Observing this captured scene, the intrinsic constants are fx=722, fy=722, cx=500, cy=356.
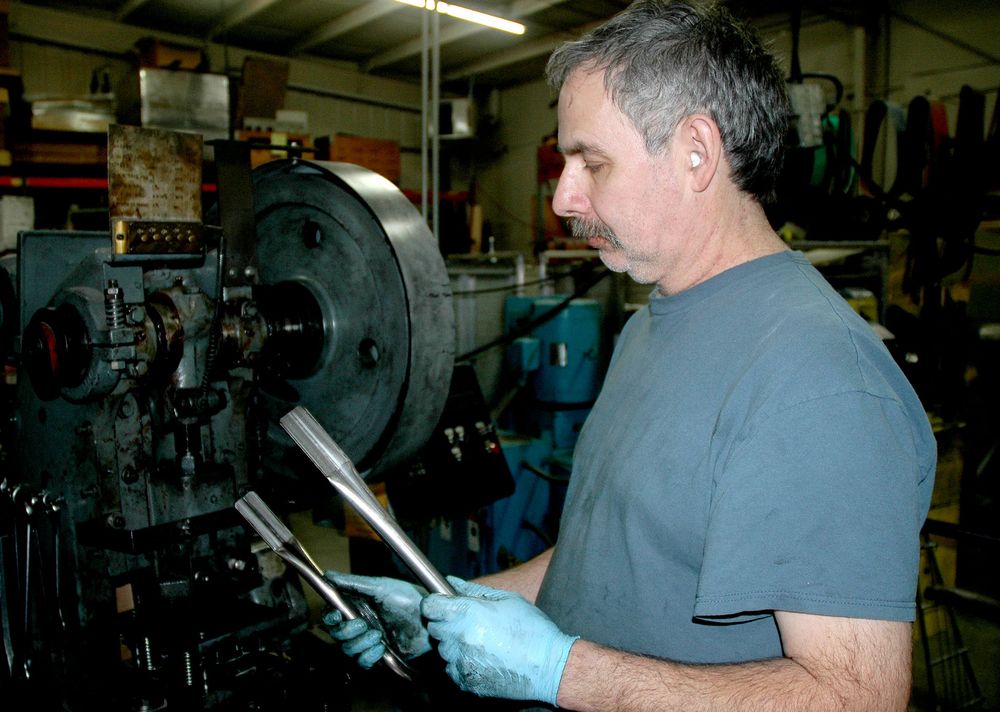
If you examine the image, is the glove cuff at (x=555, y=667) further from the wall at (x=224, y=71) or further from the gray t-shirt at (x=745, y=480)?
the wall at (x=224, y=71)

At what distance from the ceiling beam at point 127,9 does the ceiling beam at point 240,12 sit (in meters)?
0.60

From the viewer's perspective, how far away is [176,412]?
3.24 feet

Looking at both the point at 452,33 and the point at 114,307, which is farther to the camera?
the point at 452,33

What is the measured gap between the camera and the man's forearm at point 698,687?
0.61 metres

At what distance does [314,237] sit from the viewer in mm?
1248

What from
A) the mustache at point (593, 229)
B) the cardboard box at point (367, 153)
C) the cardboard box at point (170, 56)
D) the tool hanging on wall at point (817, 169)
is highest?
the cardboard box at point (170, 56)

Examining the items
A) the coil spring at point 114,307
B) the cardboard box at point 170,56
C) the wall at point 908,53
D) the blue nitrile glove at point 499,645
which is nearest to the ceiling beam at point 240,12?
the cardboard box at point 170,56

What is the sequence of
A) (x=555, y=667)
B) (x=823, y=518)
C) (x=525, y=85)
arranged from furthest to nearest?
(x=525, y=85)
(x=555, y=667)
(x=823, y=518)

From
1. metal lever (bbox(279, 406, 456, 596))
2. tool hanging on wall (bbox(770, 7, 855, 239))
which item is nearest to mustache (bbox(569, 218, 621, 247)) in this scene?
metal lever (bbox(279, 406, 456, 596))

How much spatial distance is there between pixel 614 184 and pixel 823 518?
443 mm

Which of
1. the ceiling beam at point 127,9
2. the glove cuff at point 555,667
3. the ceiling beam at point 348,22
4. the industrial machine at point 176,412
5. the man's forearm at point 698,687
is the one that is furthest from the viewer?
the ceiling beam at point 348,22

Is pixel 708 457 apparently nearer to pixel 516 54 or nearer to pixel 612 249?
pixel 612 249

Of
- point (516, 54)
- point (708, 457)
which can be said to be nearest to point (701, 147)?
point (708, 457)

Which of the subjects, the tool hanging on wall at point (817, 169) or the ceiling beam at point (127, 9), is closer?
the tool hanging on wall at point (817, 169)
